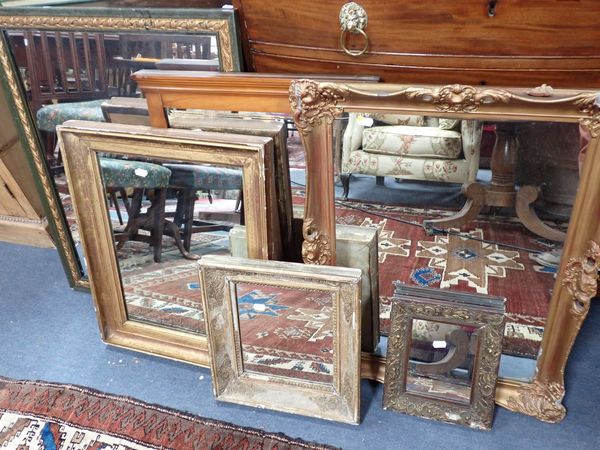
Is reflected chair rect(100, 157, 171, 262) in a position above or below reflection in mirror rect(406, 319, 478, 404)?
above

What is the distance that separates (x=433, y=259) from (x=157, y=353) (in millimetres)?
816

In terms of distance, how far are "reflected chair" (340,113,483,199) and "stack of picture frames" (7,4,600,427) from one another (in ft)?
0.15

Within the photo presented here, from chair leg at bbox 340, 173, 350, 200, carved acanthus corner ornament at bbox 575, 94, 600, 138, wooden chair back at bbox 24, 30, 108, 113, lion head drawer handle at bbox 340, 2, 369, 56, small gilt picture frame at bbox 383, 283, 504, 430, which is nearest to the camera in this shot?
carved acanthus corner ornament at bbox 575, 94, 600, 138

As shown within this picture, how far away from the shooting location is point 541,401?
1.12 meters

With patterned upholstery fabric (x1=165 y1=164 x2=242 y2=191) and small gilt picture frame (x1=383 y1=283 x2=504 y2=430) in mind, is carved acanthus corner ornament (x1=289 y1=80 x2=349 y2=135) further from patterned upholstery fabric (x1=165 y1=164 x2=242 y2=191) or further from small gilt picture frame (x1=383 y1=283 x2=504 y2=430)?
small gilt picture frame (x1=383 y1=283 x2=504 y2=430)

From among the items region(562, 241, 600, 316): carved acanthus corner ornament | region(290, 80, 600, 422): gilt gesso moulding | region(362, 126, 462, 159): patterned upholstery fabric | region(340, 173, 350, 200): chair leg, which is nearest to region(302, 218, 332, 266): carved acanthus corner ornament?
region(290, 80, 600, 422): gilt gesso moulding

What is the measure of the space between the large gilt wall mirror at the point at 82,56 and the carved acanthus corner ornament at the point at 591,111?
2.38 ft

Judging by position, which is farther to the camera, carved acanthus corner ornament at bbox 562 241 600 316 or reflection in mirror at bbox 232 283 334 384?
reflection in mirror at bbox 232 283 334 384

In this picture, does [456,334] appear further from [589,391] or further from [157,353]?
[157,353]

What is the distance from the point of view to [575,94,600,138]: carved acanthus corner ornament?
849 millimetres

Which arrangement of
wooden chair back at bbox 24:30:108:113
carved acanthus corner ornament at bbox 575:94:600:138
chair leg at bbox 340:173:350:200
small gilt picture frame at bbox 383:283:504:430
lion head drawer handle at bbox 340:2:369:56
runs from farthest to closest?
wooden chair back at bbox 24:30:108:113 → chair leg at bbox 340:173:350:200 → small gilt picture frame at bbox 383:283:504:430 → lion head drawer handle at bbox 340:2:369:56 → carved acanthus corner ornament at bbox 575:94:600:138

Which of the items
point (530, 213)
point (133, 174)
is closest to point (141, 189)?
point (133, 174)

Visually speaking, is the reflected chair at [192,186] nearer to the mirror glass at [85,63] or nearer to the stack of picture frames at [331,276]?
the stack of picture frames at [331,276]

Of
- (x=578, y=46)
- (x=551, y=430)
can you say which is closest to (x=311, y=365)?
(x=551, y=430)
